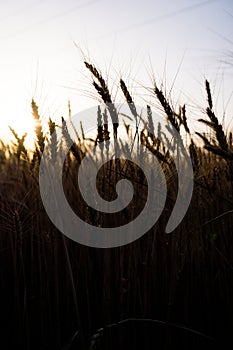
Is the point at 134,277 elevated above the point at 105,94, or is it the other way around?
the point at 105,94

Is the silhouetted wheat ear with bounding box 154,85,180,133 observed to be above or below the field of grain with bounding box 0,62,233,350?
above

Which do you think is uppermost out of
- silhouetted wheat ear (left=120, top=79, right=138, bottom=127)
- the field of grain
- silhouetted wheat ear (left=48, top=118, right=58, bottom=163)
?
silhouetted wheat ear (left=120, top=79, right=138, bottom=127)

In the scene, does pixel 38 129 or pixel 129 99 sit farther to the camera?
pixel 129 99

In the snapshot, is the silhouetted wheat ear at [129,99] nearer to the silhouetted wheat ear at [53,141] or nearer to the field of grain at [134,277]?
the field of grain at [134,277]

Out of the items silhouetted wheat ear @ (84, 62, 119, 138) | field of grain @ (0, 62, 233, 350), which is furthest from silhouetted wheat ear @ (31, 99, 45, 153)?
silhouetted wheat ear @ (84, 62, 119, 138)

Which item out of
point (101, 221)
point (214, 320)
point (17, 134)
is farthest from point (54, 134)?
point (214, 320)

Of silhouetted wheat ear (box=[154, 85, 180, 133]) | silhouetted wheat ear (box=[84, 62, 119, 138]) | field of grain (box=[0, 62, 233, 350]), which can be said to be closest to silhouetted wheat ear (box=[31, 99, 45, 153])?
field of grain (box=[0, 62, 233, 350])

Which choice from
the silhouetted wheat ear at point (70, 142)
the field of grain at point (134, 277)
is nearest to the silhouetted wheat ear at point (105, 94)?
the field of grain at point (134, 277)

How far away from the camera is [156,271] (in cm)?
132

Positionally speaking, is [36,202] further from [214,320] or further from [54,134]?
[214,320]

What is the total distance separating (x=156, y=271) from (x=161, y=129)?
1.53 ft

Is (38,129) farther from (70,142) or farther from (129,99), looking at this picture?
(129,99)

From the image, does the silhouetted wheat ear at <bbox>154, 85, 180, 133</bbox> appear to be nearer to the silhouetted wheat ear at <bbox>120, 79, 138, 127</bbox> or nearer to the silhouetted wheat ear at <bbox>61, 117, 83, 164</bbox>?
the silhouetted wheat ear at <bbox>120, 79, 138, 127</bbox>

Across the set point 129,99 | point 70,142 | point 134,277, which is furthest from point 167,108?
point 134,277
